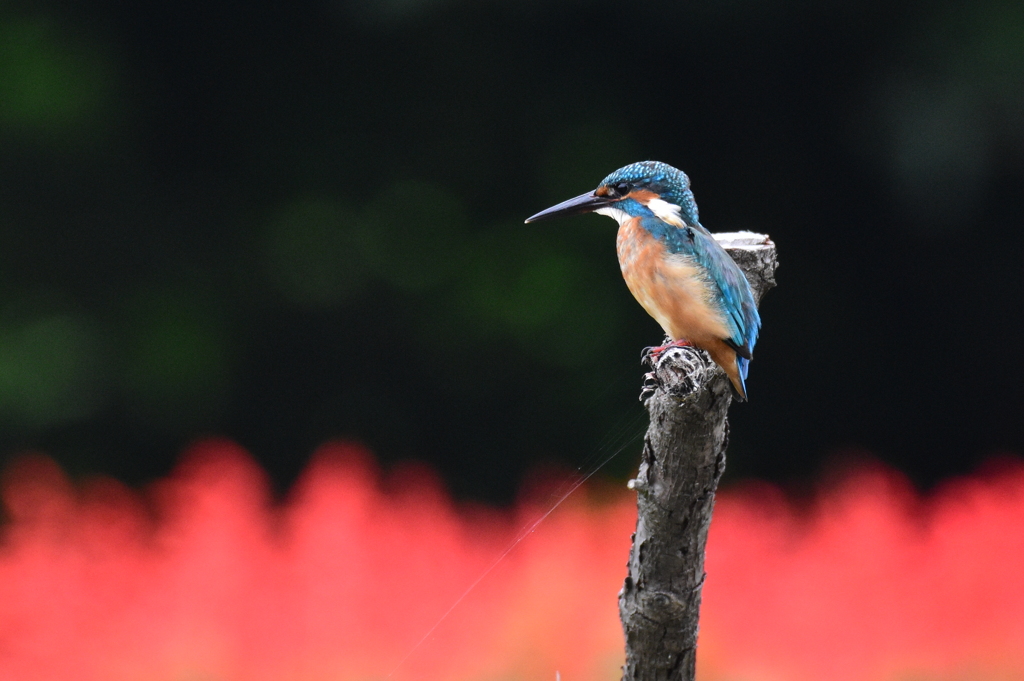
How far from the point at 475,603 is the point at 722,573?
451 mm

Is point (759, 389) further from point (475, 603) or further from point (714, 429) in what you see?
point (714, 429)

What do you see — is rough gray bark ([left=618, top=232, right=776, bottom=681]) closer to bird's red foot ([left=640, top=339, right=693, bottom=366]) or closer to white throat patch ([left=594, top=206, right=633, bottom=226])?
bird's red foot ([left=640, top=339, right=693, bottom=366])

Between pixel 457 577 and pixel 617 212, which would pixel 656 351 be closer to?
pixel 617 212

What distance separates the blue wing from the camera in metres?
0.87

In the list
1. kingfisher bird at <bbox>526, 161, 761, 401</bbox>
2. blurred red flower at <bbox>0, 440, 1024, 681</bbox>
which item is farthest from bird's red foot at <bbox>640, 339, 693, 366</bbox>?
blurred red flower at <bbox>0, 440, 1024, 681</bbox>

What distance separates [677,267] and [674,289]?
19mm

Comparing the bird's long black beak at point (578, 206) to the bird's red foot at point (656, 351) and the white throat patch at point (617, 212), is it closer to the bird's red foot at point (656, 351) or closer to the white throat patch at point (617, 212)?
the white throat patch at point (617, 212)

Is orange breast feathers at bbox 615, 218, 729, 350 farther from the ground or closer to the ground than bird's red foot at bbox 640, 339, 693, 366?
farther from the ground

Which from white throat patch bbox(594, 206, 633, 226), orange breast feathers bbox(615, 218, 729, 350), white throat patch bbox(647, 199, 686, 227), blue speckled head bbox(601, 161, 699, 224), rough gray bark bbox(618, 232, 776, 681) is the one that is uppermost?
blue speckled head bbox(601, 161, 699, 224)

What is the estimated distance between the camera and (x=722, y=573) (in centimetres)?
185

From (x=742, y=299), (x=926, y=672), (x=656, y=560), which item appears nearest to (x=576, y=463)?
(x=926, y=672)

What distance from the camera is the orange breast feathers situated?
0.86 m

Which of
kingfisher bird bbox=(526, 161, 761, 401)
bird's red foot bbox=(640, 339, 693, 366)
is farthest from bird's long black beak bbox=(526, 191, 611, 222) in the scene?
bird's red foot bbox=(640, 339, 693, 366)

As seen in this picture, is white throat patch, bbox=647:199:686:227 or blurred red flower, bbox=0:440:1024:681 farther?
blurred red flower, bbox=0:440:1024:681
